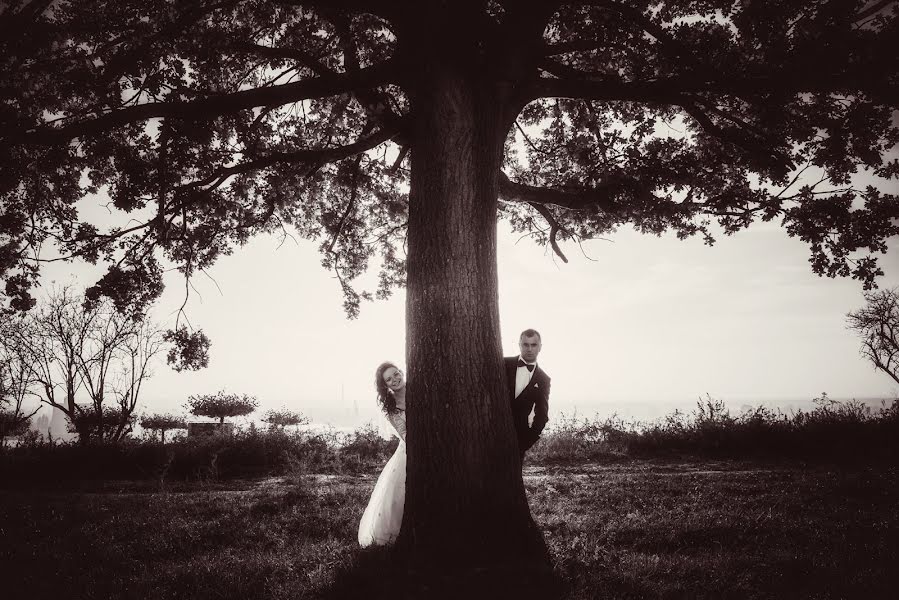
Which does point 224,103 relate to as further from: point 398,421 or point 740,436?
point 740,436

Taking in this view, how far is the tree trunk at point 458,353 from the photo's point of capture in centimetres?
389

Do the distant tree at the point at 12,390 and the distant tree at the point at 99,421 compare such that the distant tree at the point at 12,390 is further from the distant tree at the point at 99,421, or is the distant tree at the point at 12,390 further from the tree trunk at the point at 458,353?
the tree trunk at the point at 458,353

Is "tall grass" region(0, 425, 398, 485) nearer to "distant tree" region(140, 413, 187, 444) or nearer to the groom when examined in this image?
the groom

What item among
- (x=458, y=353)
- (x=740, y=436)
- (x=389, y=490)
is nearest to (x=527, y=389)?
(x=458, y=353)

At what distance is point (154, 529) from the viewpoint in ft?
18.7

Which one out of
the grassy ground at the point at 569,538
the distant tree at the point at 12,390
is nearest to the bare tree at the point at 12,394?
the distant tree at the point at 12,390

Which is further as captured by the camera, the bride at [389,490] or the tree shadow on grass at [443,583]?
the bride at [389,490]

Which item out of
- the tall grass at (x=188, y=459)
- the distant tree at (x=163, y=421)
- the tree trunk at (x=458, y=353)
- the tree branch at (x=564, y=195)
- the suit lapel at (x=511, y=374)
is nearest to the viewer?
the tree trunk at (x=458, y=353)

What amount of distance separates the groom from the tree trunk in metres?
0.92

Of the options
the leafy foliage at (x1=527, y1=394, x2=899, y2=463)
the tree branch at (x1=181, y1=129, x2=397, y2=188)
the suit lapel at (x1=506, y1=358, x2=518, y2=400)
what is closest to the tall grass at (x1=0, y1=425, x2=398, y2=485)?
the leafy foliage at (x1=527, y1=394, x2=899, y2=463)

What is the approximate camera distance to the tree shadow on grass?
3.27 meters

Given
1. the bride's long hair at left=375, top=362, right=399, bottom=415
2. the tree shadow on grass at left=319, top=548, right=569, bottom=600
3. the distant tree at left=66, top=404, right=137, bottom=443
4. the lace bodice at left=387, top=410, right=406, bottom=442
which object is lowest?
the tree shadow on grass at left=319, top=548, right=569, bottom=600

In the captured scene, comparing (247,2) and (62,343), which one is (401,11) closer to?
(247,2)

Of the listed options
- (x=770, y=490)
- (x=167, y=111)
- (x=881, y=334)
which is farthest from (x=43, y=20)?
(x=881, y=334)
